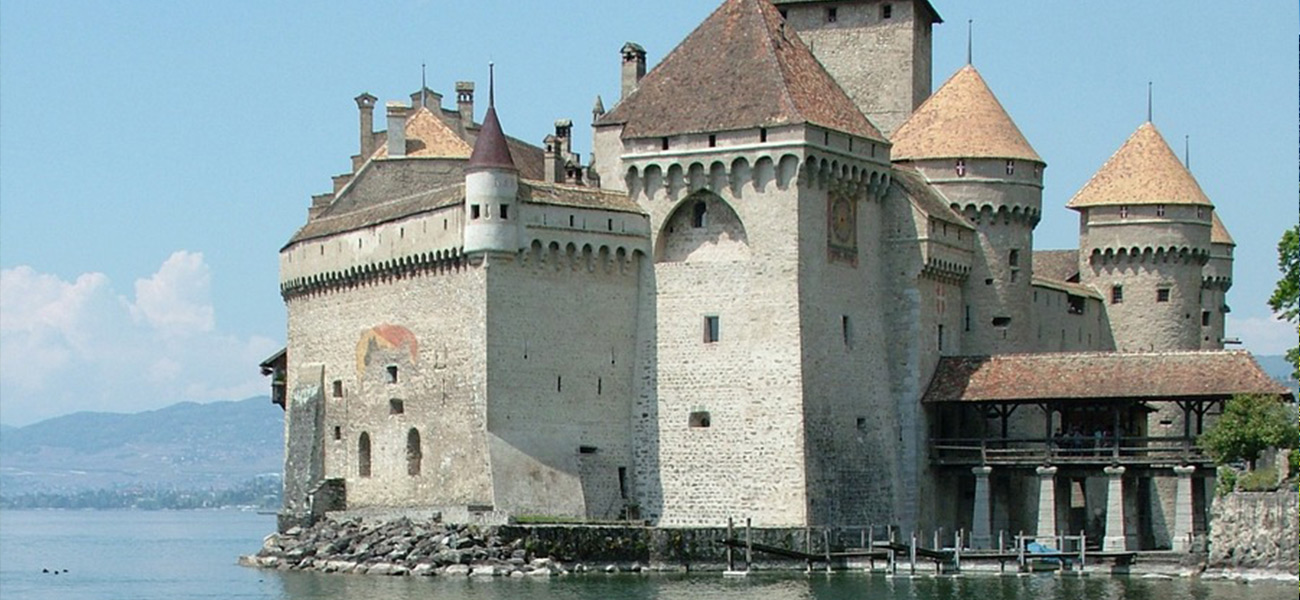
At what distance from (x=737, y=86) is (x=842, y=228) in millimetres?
4456

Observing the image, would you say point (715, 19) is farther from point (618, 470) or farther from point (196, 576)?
point (196, 576)

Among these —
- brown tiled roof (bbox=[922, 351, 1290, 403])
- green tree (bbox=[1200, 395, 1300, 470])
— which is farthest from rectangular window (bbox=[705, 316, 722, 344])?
green tree (bbox=[1200, 395, 1300, 470])

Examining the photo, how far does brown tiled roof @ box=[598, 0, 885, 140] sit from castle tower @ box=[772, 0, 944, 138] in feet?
28.1

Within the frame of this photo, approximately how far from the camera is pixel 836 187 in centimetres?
6112

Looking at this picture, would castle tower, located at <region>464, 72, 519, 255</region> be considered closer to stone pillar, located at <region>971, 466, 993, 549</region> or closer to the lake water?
the lake water

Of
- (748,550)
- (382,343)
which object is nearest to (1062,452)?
(748,550)

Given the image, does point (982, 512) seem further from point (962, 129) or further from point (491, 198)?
point (491, 198)

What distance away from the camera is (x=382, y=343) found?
6331cm

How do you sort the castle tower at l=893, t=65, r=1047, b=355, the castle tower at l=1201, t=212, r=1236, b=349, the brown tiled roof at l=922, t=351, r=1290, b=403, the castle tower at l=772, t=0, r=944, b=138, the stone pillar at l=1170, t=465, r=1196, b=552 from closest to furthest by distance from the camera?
1. the stone pillar at l=1170, t=465, r=1196, b=552
2. the brown tiled roof at l=922, t=351, r=1290, b=403
3. the castle tower at l=893, t=65, r=1047, b=355
4. the castle tower at l=772, t=0, r=944, b=138
5. the castle tower at l=1201, t=212, r=1236, b=349

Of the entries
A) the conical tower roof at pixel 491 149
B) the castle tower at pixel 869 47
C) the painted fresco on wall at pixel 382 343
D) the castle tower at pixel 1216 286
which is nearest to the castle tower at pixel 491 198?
the conical tower roof at pixel 491 149

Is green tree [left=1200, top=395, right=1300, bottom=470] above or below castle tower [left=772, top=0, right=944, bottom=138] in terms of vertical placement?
below

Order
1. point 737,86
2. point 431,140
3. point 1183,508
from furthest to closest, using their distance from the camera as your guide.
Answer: point 431,140
point 737,86
point 1183,508

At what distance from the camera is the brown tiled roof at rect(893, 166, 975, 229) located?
64.2 metres

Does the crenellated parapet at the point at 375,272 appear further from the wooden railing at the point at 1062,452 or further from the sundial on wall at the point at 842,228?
the wooden railing at the point at 1062,452
